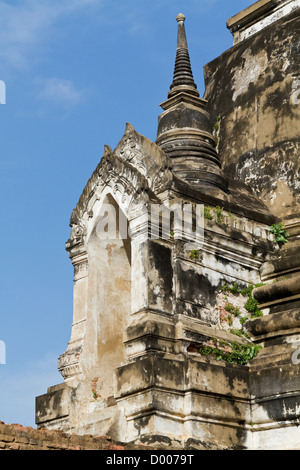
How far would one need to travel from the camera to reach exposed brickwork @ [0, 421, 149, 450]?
8219 millimetres

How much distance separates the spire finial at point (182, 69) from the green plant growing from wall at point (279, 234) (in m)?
2.87

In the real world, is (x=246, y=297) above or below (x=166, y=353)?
above

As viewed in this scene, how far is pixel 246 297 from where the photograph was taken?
485 inches

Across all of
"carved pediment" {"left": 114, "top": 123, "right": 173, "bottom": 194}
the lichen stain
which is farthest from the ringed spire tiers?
the lichen stain

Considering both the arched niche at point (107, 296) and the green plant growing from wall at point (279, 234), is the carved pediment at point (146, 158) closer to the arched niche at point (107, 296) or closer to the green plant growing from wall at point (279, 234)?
the arched niche at point (107, 296)

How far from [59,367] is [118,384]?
1.81 meters

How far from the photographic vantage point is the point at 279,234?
13.0 meters

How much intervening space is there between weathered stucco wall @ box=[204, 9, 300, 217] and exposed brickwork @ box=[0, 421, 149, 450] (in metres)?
5.69

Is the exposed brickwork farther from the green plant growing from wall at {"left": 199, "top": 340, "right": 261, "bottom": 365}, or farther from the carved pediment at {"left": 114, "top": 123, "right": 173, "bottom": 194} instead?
the carved pediment at {"left": 114, "top": 123, "right": 173, "bottom": 194}

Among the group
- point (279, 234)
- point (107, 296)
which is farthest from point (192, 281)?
point (279, 234)

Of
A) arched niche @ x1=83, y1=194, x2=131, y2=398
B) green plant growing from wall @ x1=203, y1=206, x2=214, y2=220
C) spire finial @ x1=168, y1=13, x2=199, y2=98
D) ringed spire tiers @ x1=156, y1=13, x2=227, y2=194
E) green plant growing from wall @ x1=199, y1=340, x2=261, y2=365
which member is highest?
spire finial @ x1=168, y1=13, x2=199, y2=98

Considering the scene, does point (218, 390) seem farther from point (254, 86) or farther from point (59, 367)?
point (254, 86)
